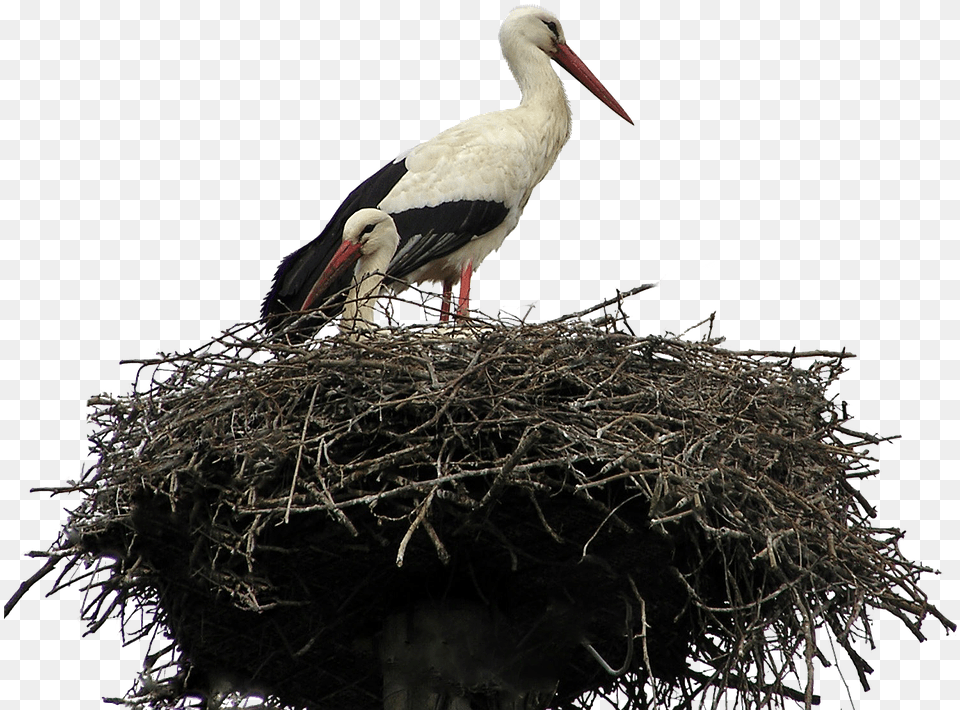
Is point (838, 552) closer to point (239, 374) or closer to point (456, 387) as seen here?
point (456, 387)

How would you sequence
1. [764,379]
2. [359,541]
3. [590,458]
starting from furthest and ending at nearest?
[764,379], [359,541], [590,458]

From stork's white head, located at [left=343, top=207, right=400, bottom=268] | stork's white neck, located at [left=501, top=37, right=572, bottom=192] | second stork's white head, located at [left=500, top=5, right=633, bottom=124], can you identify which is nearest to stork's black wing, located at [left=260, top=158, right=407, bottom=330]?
stork's white head, located at [left=343, top=207, right=400, bottom=268]

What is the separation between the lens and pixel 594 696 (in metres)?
6.18

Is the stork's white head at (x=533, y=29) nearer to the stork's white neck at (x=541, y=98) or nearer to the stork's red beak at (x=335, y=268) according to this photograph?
the stork's white neck at (x=541, y=98)

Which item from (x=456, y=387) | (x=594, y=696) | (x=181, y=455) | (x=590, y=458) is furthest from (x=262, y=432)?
(x=594, y=696)

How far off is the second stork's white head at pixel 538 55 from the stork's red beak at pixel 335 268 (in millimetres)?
1601

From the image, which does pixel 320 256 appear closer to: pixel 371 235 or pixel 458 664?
pixel 371 235

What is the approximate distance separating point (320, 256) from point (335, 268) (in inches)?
12.6

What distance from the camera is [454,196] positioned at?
320 inches

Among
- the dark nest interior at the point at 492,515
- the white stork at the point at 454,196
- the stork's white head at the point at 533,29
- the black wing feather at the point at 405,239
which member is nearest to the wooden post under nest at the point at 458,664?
the dark nest interior at the point at 492,515

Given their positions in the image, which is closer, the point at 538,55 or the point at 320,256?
the point at 320,256

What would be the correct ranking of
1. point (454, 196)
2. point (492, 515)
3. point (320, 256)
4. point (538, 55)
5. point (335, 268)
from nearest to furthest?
point (492, 515)
point (335, 268)
point (320, 256)
point (454, 196)
point (538, 55)

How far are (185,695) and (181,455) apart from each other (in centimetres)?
110

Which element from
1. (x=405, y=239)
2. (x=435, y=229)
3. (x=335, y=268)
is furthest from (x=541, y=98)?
(x=335, y=268)
